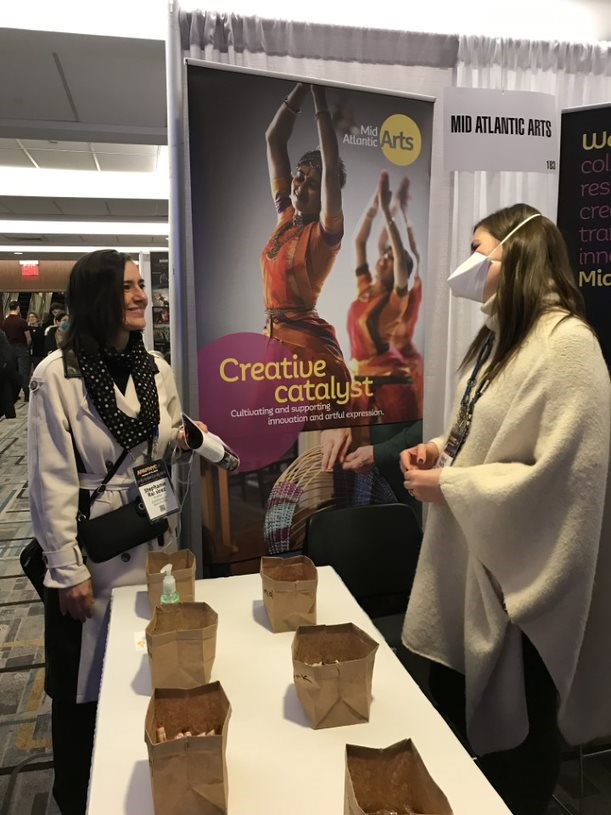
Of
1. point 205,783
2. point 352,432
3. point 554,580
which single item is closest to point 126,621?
point 205,783

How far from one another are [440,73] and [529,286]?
175 centimetres

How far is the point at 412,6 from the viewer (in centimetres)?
277

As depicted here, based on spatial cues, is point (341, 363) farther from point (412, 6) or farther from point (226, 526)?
point (412, 6)

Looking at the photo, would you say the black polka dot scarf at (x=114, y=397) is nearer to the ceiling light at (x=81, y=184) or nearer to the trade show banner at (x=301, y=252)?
the trade show banner at (x=301, y=252)

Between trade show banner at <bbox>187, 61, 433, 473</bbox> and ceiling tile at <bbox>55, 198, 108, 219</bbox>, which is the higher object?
ceiling tile at <bbox>55, 198, 108, 219</bbox>

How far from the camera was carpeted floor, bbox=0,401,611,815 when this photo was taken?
195 cm

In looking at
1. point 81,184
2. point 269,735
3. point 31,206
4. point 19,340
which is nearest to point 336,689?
point 269,735

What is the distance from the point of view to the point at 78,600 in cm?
170

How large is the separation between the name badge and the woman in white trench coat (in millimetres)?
40

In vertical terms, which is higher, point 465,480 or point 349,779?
point 465,480

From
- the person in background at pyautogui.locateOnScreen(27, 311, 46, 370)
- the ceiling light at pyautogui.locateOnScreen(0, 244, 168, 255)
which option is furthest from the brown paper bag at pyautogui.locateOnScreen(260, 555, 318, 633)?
the ceiling light at pyautogui.locateOnScreen(0, 244, 168, 255)

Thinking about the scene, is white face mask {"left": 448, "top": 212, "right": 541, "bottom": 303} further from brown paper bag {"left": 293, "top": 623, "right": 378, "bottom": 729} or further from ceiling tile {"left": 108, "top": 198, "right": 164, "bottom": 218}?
ceiling tile {"left": 108, "top": 198, "right": 164, "bottom": 218}

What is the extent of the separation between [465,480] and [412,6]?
2.37 metres

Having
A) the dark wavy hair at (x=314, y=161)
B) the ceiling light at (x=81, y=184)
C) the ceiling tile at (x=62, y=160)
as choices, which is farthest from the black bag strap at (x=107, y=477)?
the ceiling light at (x=81, y=184)
